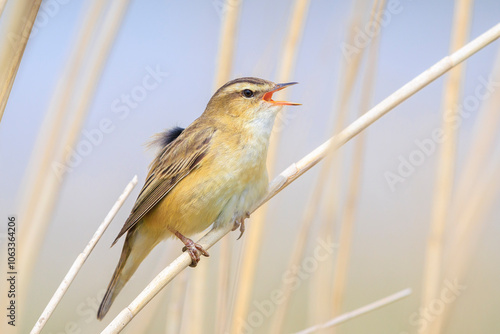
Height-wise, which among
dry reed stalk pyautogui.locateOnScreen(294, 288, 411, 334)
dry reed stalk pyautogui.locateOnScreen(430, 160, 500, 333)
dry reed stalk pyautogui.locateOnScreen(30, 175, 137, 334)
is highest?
dry reed stalk pyautogui.locateOnScreen(30, 175, 137, 334)

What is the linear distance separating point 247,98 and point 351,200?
87cm

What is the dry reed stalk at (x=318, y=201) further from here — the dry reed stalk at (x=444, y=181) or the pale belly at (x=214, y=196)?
the dry reed stalk at (x=444, y=181)

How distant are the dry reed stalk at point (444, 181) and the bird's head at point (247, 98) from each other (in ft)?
3.02

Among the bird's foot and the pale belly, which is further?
the pale belly

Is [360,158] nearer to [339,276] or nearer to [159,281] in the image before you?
[339,276]

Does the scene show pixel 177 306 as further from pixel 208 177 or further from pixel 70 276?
pixel 70 276

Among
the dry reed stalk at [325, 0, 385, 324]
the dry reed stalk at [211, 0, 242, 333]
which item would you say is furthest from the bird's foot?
the dry reed stalk at [325, 0, 385, 324]

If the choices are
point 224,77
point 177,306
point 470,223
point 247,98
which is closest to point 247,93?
point 247,98

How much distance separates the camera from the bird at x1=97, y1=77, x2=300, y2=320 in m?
2.80

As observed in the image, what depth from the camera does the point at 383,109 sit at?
2184mm

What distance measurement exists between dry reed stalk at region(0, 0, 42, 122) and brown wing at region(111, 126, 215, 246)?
1283mm

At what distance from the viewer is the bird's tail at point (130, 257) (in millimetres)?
2926

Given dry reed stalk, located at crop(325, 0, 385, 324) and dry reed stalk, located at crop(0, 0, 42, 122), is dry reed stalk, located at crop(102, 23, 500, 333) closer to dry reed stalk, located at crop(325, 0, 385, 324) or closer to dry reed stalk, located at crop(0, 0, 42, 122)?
dry reed stalk, located at crop(325, 0, 385, 324)

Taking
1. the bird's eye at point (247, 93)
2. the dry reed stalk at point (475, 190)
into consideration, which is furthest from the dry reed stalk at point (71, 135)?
the dry reed stalk at point (475, 190)
